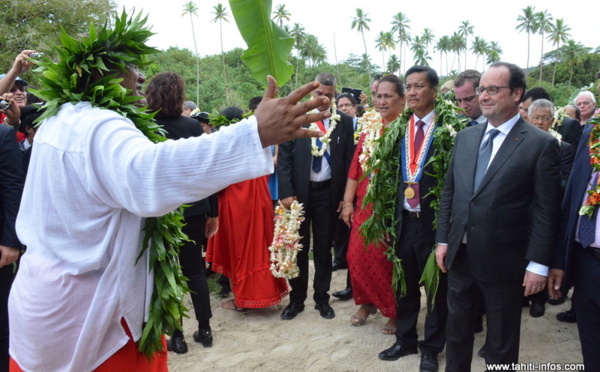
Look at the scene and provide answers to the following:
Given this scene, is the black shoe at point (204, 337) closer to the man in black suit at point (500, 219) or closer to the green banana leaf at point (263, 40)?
the man in black suit at point (500, 219)

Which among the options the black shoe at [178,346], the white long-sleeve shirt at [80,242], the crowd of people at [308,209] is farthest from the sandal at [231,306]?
the white long-sleeve shirt at [80,242]

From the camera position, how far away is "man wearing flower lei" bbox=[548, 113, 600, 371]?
10.1ft

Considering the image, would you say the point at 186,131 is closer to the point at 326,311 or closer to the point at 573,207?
the point at 326,311

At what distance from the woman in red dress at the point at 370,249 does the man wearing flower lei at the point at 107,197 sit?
2.81 metres

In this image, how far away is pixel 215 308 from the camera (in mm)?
5793

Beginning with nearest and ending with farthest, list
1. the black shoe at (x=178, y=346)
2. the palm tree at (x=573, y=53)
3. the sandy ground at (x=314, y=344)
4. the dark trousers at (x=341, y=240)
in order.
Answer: the sandy ground at (x=314, y=344) < the black shoe at (x=178, y=346) < the dark trousers at (x=341, y=240) < the palm tree at (x=573, y=53)

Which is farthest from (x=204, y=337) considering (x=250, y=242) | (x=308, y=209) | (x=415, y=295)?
(x=415, y=295)

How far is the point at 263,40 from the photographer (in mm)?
1839

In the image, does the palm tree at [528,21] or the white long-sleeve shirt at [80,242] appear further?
the palm tree at [528,21]

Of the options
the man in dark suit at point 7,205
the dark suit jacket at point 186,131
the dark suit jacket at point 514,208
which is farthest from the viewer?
the dark suit jacket at point 186,131

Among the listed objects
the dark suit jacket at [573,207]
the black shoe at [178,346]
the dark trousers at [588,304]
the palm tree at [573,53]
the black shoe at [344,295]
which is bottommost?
the black shoe at [344,295]

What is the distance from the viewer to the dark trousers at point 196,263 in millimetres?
4539

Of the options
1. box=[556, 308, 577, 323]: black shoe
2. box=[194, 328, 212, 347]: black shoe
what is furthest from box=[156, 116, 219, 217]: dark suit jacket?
box=[556, 308, 577, 323]: black shoe

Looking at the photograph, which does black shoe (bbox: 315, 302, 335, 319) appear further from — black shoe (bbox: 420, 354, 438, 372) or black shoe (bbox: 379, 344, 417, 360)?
black shoe (bbox: 420, 354, 438, 372)
